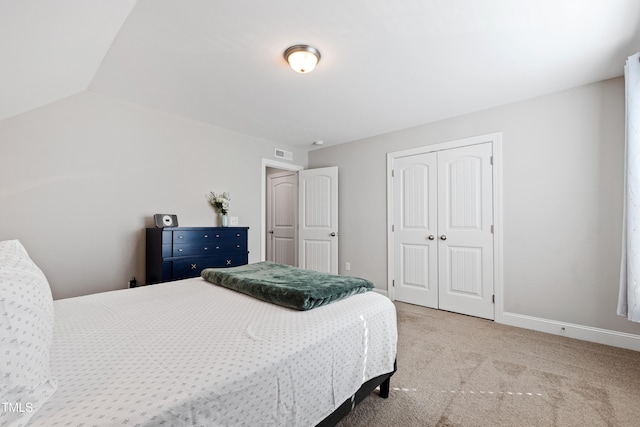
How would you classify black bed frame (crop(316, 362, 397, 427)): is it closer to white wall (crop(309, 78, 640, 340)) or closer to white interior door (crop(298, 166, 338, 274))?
white wall (crop(309, 78, 640, 340))

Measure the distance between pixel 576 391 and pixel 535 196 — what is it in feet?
6.03

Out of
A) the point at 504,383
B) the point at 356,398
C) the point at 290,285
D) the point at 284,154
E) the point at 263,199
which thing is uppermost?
the point at 284,154

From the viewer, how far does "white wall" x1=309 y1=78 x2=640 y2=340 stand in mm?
2527

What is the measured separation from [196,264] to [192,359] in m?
2.32

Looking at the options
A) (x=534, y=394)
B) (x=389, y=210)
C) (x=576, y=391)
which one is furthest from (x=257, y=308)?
(x=389, y=210)

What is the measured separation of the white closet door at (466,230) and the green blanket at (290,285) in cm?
209

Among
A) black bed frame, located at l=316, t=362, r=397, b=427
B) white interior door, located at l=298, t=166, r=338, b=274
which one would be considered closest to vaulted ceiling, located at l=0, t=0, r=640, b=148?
white interior door, located at l=298, t=166, r=338, b=274

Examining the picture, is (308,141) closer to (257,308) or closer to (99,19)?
(99,19)

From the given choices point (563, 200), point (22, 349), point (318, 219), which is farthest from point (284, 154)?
point (22, 349)

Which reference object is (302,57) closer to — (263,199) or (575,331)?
(263,199)

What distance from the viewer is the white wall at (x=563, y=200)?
2.53 metres

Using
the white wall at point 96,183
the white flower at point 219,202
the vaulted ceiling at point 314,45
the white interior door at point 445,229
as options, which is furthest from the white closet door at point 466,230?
the white wall at point 96,183

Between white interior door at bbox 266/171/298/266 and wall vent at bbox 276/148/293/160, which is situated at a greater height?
wall vent at bbox 276/148/293/160

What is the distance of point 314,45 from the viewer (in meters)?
2.02
